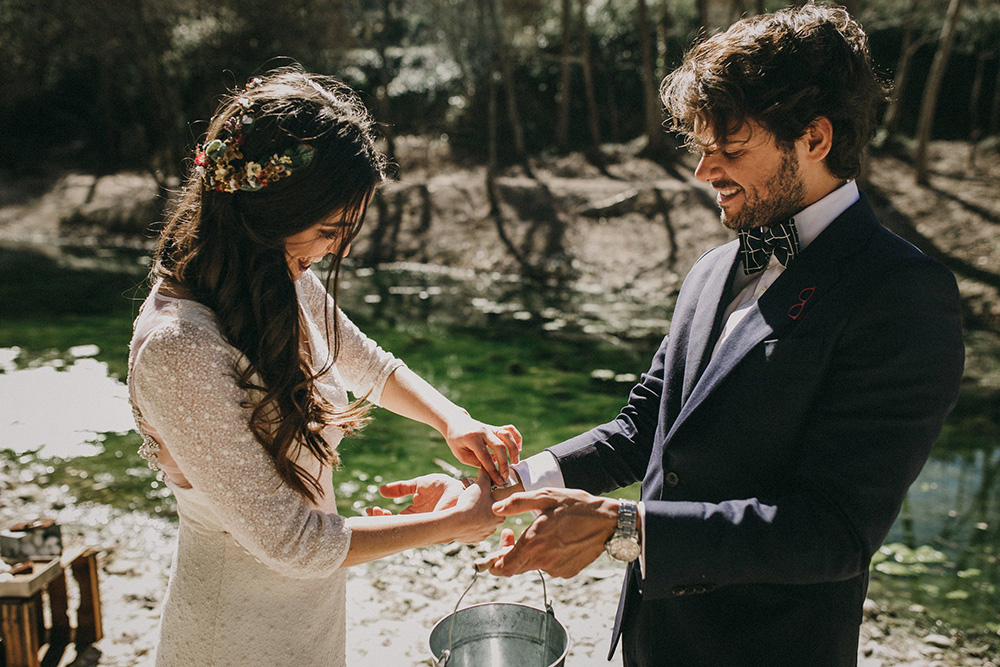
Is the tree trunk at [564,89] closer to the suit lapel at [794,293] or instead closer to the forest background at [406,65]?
the forest background at [406,65]

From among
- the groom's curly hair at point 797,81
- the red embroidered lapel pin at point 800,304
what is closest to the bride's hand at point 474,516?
the red embroidered lapel pin at point 800,304

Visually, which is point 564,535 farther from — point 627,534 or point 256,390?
point 256,390

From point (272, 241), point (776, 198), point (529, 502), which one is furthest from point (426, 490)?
point (776, 198)

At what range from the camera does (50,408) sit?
26.0ft

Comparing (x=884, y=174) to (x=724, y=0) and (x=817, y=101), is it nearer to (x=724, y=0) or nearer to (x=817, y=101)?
(x=724, y=0)

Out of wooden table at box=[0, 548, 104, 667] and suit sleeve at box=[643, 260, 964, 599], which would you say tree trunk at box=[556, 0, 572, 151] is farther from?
suit sleeve at box=[643, 260, 964, 599]

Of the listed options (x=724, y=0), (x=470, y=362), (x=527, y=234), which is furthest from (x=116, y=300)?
(x=724, y=0)

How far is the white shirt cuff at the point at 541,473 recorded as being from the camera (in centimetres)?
258

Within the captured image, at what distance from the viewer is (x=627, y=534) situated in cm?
197

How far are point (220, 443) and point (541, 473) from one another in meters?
1.10

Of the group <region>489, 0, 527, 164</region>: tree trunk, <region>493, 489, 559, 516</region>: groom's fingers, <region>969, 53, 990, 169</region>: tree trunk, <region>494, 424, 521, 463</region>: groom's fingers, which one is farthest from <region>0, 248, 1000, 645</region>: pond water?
<region>969, 53, 990, 169</region>: tree trunk

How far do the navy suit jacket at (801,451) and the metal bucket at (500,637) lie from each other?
1.08ft

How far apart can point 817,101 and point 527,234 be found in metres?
15.7

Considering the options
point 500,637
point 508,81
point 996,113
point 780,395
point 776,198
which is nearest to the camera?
point 780,395
